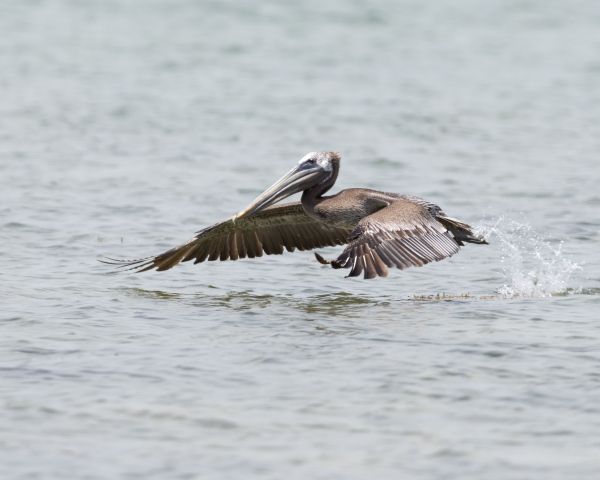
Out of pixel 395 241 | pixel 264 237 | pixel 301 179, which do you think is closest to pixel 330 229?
pixel 264 237

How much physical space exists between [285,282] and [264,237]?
432 millimetres

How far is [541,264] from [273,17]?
17.3 m

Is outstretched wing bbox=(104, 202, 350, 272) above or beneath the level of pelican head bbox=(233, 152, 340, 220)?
beneath

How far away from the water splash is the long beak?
157 centimetres

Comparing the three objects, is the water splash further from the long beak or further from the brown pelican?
the long beak

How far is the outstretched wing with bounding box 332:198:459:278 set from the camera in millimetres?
8109

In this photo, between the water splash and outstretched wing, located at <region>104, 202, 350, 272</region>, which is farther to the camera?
outstretched wing, located at <region>104, 202, 350, 272</region>

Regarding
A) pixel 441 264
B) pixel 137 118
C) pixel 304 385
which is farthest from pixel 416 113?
pixel 304 385

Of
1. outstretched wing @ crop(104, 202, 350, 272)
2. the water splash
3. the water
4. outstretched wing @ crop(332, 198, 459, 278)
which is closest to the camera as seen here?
the water

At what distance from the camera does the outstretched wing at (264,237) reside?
32.1 ft

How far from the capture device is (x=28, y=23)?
25.2 meters

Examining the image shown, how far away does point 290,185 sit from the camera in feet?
30.9

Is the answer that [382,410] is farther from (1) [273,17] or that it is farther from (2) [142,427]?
(1) [273,17]

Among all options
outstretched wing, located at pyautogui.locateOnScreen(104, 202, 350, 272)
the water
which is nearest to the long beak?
outstretched wing, located at pyautogui.locateOnScreen(104, 202, 350, 272)
